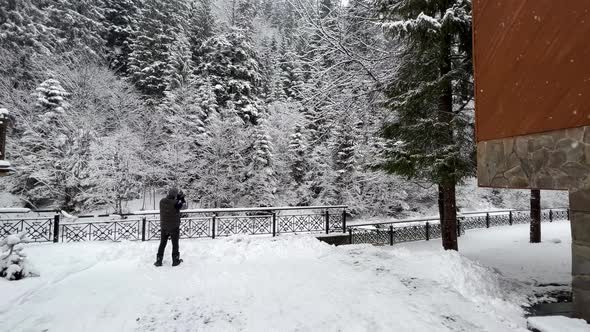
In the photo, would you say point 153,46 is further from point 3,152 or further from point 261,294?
point 261,294

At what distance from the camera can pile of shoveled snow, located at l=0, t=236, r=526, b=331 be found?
3.96 m

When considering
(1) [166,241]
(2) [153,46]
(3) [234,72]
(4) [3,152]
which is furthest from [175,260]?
(2) [153,46]

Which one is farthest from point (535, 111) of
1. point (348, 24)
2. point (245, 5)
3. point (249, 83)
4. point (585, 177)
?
point (245, 5)

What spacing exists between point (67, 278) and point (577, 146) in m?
9.04

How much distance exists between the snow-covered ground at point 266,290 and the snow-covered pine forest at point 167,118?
6.05m

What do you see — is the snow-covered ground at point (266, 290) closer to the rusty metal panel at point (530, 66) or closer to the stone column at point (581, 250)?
the stone column at point (581, 250)

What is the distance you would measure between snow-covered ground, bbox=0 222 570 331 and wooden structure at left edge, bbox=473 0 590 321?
174 centimetres

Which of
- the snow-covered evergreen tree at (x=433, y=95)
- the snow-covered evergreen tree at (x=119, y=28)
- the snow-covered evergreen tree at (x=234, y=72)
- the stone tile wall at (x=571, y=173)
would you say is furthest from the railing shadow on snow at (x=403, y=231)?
the snow-covered evergreen tree at (x=119, y=28)

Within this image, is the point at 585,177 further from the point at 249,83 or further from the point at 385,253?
the point at 249,83

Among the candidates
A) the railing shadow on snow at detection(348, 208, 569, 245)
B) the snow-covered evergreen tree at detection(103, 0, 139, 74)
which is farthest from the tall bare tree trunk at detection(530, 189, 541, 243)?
the snow-covered evergreen tree at detection(103, 0, 139, 74)

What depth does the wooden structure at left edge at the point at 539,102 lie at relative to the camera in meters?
3.70

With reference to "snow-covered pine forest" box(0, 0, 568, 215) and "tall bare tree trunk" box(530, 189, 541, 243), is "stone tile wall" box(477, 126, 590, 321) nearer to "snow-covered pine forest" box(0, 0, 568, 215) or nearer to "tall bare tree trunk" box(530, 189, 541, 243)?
"snow-covered pine forest" box(0, 0, 568, 215)

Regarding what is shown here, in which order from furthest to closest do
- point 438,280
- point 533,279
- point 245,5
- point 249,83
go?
point 245,5, point 249,83, point 533,279, point 438,280

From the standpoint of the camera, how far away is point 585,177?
3.68 m
